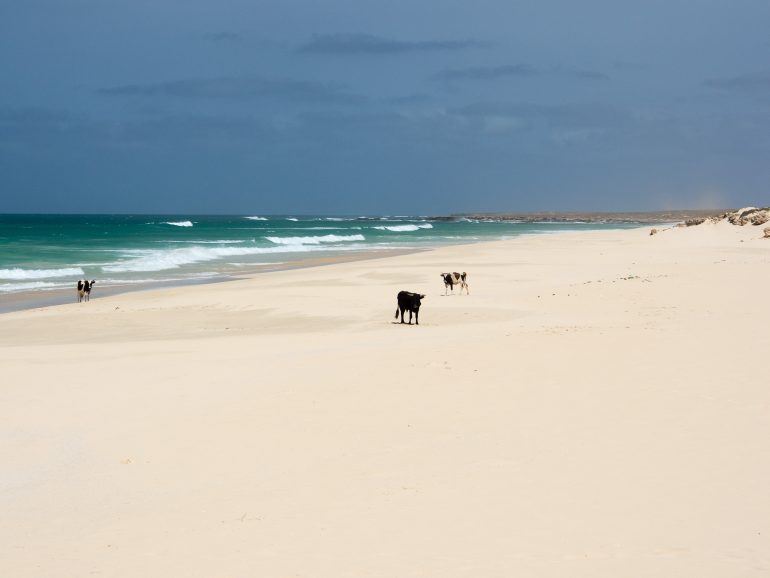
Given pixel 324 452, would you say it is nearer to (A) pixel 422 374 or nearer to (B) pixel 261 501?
(B) pixel 261 501

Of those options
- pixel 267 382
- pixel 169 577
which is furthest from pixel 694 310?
pixel 169 577

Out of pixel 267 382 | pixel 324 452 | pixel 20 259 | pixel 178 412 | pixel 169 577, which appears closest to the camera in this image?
pixel 169 577

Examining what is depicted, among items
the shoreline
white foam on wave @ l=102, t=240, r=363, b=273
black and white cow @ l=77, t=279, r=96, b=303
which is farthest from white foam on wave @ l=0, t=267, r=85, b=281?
black and white cow @ l=77, t=279, r=96, b=303

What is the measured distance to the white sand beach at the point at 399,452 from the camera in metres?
5.10

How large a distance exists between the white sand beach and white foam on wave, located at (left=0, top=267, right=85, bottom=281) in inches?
849

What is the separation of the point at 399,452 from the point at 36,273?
3353 cm

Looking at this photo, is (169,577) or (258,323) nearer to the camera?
(169,577)

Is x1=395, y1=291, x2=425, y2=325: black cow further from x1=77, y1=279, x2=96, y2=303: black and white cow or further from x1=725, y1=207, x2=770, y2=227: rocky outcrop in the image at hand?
x1=725, y1=207, x2=770, y2=227: rocky outcrop

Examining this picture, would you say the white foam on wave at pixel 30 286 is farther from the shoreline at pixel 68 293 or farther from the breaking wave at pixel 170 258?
the breaking wave at pixel 170 258

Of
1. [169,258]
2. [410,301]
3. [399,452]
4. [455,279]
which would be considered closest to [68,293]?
[455,279]

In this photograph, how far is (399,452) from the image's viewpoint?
7098 millimetres

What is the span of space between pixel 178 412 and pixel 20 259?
42.0m

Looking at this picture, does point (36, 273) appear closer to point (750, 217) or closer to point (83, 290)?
point (83, 290)

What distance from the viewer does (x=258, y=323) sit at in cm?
1761
